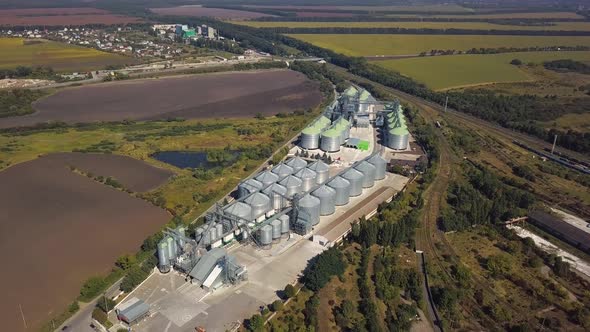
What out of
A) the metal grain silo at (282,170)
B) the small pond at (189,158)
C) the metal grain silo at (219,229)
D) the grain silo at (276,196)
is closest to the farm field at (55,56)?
the small pond at (189,158)

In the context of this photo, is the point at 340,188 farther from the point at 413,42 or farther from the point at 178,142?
the point at 413,42

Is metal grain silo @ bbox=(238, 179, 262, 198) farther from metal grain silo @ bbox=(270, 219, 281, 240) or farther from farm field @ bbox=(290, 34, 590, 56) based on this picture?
farm field @ bbox=(290, 34, 590, 56)

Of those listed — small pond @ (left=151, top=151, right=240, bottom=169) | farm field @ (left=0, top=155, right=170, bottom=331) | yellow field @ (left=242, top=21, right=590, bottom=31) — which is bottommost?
farm field @ (left=0, top=155, right=170, bottom=331)

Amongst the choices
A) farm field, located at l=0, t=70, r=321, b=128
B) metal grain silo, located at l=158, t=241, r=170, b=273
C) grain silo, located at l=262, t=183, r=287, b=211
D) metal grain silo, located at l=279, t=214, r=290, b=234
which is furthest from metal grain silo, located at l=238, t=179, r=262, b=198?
farm field, located at l=0, t=70, r=321, b=128

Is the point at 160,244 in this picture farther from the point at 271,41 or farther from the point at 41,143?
the point at 271,41

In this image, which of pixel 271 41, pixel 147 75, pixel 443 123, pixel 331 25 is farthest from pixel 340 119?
pixel 331 25
